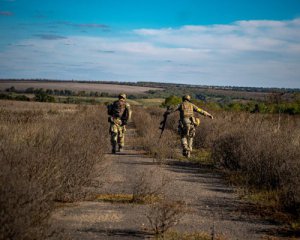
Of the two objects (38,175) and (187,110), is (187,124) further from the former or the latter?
(38,175)

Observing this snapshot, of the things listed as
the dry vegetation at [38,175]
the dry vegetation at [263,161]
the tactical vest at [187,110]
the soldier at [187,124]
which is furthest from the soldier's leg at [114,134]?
the dry vegetation at [38,175]

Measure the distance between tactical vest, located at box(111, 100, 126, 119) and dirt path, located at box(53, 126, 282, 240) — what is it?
19.5 ft

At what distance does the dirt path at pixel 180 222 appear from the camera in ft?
25.1

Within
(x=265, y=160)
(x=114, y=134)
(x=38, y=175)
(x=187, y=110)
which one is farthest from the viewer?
(x=114, y=134)

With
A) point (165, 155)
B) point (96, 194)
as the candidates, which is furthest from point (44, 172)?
point (165, 155)

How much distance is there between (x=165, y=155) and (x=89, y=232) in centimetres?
1006

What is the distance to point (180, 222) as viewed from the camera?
8312 mm

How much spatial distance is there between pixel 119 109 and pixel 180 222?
11100mm

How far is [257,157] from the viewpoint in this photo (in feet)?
41.8

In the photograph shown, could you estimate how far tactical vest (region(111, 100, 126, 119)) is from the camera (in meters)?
19.0

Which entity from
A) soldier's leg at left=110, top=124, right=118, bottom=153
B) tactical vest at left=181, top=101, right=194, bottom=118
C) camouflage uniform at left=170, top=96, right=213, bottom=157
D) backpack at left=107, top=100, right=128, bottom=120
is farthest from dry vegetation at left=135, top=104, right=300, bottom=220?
backpack at left=107, top=100, right=128, bottom=120

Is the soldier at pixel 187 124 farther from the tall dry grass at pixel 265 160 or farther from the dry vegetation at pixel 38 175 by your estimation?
the dry vegetation at pixel 38 175

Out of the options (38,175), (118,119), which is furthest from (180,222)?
(118,119)

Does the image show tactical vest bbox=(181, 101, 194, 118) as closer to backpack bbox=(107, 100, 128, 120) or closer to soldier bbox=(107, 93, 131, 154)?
soldier bbox=(107, 93, 131, 154)
